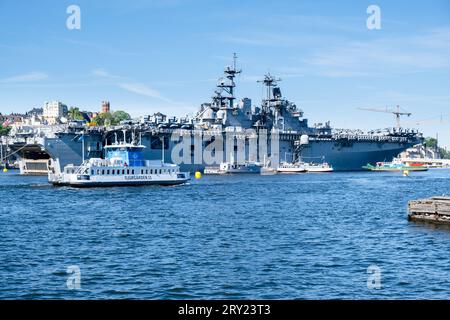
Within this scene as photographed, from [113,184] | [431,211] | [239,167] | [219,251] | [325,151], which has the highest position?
[325,151]

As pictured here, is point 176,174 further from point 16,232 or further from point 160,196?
point 16,232

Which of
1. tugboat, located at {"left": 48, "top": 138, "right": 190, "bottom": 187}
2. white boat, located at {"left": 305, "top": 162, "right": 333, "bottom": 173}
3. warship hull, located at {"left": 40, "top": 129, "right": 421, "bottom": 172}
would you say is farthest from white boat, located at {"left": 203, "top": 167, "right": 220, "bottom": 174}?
tugboat, located at {"left": 48, "top": 138, "right": 190, "bottom": 187}

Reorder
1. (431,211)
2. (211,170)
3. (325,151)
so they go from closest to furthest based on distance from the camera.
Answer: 1. (431,211)
2. (211,170)
3. (325,151)

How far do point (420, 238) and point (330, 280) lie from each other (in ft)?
36.1

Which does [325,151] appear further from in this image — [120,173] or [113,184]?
[113,184]

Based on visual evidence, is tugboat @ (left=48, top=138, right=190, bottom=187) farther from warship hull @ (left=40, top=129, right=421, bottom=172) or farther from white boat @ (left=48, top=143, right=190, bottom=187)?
warship hull @ (left=40, top=129, right=421, bottom=172)

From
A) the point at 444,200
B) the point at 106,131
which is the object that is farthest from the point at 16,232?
the point at 106,131

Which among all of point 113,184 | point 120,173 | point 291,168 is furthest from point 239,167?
point 113,184

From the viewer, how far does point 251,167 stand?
114938 millimetres

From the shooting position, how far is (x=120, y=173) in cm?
6750

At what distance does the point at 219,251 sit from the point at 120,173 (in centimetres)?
4479

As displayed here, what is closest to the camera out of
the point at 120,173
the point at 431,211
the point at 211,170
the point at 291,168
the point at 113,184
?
the point at 431,211

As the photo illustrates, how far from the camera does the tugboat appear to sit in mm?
65438
